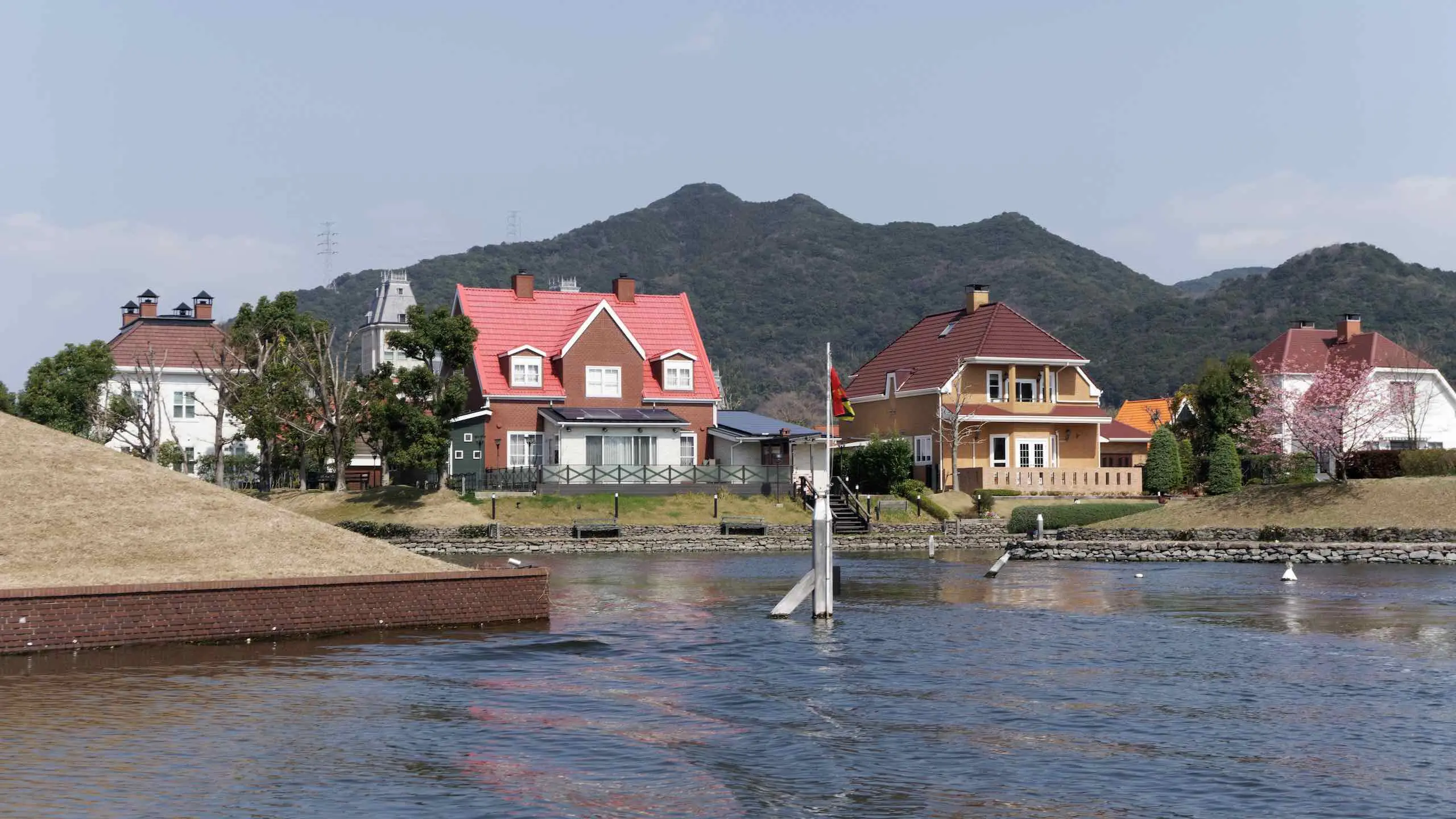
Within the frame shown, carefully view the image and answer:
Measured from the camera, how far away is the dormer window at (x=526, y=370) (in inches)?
2756

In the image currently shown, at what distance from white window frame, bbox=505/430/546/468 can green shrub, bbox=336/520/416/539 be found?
10.7 m

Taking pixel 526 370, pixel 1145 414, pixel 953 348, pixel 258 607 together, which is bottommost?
pixel 258 607

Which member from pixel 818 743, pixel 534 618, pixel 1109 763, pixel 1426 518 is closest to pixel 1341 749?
pixel 1109 763

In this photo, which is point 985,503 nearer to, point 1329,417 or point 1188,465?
point 1188,465

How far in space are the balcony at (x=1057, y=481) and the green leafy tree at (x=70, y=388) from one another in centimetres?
4772

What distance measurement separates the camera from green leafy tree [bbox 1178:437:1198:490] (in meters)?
72.8

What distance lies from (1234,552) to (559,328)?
38.3 metres

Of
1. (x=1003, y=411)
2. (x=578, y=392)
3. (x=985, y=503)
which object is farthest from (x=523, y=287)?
(x=985, y=503)

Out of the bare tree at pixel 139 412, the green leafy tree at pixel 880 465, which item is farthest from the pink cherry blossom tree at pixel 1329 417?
the bare tree at pixel 139 412

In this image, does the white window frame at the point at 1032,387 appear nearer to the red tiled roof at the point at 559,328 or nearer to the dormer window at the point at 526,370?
the red tiled roof at the point at 559,328

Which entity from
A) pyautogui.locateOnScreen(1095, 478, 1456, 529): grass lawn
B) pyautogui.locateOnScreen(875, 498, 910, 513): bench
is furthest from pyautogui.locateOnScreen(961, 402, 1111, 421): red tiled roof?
pyautogui.locateOnScreen(1095, 478, 1456, 529): grass lawn

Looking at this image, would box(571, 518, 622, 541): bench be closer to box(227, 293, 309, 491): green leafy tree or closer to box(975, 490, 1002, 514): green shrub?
box(975, 490, 1002, 514): green shrub

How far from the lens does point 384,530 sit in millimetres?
57969

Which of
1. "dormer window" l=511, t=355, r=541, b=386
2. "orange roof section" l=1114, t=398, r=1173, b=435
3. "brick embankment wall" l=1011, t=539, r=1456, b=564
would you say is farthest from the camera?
"orange roof section" l=1114, t=398, r=1173, b=435
